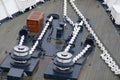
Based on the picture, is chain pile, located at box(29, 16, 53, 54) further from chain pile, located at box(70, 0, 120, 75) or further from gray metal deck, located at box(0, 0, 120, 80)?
chain pile, located at box(70, 0, 120, 75)

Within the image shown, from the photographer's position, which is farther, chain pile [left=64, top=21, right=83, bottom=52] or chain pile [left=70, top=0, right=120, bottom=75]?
chain pile [left=64, top=21, right=83, bottom=52]

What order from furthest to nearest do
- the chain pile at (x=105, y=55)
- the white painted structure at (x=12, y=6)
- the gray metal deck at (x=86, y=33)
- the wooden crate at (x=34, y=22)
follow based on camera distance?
the white painted structure at (x=12, y=6) → the wooden crate at (x=34, y=22) → the chain pile at (x=105, y=55) → the gray metal deck at (x=86, y=33)

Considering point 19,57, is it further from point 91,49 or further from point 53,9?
point 53,9

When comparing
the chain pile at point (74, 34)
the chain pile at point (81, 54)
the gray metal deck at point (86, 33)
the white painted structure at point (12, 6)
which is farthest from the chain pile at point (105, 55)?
the white painted structure at point (12, 6)

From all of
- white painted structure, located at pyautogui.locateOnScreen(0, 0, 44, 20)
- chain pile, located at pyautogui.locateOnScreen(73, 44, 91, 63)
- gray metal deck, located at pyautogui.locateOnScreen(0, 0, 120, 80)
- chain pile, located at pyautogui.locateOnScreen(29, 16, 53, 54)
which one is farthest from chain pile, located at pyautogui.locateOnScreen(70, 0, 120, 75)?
white painted structure, located at pyautogui.locateOnScreen(0, 0, 44, 20)

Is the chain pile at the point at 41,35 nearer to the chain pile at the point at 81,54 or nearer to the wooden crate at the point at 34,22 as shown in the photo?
the wooden crate at the point at 34,22

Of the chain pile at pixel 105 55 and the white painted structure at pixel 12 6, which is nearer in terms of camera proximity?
the chain pile at pixel 105 55
